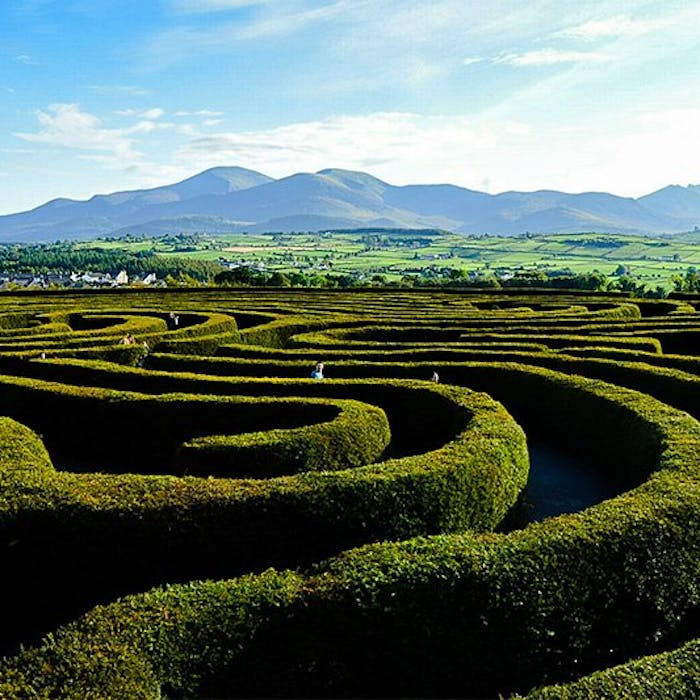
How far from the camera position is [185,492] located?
35.6 ft

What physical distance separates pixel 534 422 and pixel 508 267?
17984cm

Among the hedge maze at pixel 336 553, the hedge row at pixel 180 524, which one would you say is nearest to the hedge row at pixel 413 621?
the hedge maze at pixel 336 553

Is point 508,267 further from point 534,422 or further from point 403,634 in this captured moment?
point 403,634

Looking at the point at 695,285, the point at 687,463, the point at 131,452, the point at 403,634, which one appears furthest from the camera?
the point at 695,285

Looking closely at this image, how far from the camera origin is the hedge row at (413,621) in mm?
8047

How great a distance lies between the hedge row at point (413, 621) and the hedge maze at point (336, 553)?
24mm

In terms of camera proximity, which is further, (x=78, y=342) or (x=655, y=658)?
(x=78, y=342)

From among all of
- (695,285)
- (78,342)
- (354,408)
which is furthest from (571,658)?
(695,285)

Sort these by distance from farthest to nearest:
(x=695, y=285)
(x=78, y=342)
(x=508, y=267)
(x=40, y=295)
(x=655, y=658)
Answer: (x=508, y=267) → (x=695, y=285) → (x=40, y=295) → (x=78, y=342) → (x=655, y=658)

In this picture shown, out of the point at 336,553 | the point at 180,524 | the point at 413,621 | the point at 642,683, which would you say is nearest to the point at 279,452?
the point at 336,553

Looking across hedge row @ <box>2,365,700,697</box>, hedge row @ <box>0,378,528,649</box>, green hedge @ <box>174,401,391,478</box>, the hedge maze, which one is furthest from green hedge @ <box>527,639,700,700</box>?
green hedge @ <box>174,401,391,478</box>

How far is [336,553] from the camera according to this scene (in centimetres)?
1093

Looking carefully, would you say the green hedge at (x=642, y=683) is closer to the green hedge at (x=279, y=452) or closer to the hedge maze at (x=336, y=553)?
the hedge maze at (x=336, y=553)

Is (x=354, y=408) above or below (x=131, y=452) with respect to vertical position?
above
